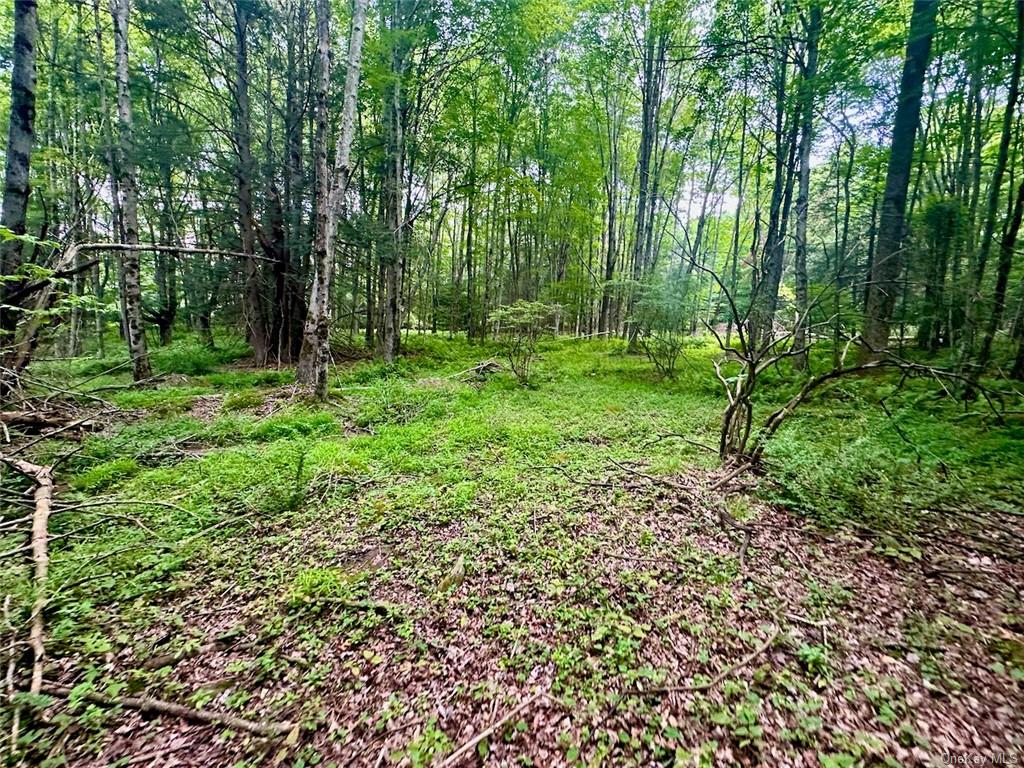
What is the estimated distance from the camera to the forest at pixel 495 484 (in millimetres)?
1771

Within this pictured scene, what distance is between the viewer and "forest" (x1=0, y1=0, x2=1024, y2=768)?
1.77m

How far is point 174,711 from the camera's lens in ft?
5.82

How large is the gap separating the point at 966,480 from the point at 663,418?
10.4 feet

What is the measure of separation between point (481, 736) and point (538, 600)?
864 millimetres

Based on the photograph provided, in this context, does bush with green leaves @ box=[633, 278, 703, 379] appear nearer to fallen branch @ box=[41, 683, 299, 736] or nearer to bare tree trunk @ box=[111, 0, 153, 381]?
fallen branch @ box=[41, 683, 299, 736]

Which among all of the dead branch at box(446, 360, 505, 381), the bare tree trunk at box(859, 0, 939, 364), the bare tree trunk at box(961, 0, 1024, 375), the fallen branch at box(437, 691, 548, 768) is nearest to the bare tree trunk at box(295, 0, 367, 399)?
the dead branch at box(446, 360, 505, 381)

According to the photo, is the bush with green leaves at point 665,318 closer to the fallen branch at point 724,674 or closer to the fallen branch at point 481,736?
the fallen branch at point 724,674

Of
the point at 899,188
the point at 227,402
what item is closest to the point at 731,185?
the point at 899,188

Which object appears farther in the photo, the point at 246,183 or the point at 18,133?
the point at 246,183

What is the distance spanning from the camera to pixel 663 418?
20.5 feet

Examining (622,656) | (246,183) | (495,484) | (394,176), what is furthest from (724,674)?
(394,176)

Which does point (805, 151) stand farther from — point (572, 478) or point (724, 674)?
point (724, 674)

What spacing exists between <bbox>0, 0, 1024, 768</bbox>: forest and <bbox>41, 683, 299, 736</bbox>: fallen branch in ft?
0.04

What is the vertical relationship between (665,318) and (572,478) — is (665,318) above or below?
above
